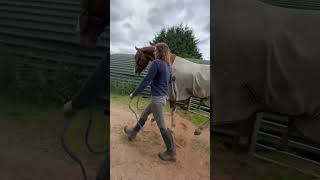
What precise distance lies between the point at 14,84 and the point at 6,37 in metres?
0.23

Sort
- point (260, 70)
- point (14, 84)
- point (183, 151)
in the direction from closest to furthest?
1. point (183, 151)
2. point (260, 70)
3. point (14, 84)

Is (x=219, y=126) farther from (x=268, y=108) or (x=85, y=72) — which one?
(x=85, y=72)

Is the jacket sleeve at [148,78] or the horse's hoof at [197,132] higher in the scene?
the jacket sleeve at [148,78]

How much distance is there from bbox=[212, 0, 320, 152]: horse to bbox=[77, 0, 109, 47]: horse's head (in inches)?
18.9

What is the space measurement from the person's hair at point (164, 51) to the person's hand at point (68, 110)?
0.48m

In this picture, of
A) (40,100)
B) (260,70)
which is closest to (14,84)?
(40,100)

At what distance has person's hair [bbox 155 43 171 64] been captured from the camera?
181 cm

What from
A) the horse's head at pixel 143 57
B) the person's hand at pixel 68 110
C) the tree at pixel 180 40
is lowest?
the person's hand at pixel 68 110

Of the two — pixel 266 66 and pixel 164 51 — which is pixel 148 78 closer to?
pixel 164 51

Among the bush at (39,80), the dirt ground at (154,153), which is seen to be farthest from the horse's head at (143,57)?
the bush at (39,80)

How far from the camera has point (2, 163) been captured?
7.07ft

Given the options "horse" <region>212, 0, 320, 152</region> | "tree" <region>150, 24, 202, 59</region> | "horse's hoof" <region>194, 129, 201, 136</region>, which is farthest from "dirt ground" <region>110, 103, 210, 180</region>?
"tree" <region>150, 24, 202, 59</region>

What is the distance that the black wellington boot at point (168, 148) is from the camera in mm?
1826

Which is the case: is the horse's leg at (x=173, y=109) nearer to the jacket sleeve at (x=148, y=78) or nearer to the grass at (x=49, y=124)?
the jacket sleeve at (x=148, y=78)
